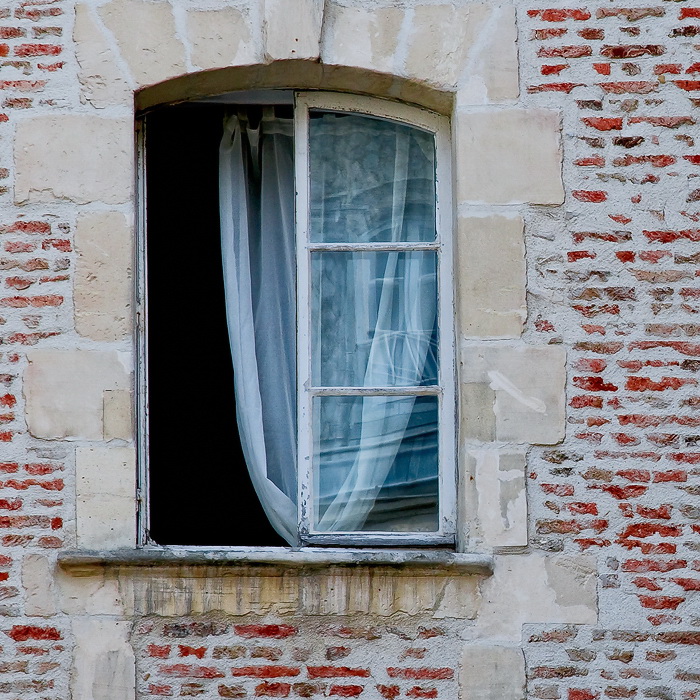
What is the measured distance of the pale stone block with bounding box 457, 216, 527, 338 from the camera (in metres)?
4.27

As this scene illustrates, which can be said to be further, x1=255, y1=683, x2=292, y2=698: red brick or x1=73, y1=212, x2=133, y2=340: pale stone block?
x1=73, y1=212, x2=133, y2=340: pale stone block

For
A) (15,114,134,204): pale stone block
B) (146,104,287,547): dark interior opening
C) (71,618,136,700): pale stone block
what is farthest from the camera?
(146,104,287,547): dark interior opening

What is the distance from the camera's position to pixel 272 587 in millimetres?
4121

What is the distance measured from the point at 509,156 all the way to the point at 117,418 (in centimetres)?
172

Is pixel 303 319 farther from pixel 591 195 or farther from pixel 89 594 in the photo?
pixel 89 594

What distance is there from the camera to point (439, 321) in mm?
4461

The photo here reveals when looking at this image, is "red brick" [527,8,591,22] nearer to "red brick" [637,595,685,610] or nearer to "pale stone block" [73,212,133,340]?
"pale stone block" [73,212,133,340]

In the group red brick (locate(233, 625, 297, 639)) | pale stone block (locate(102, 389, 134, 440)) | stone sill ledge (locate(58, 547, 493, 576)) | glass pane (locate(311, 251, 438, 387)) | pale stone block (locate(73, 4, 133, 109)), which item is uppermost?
pale stone block (locate(73, 4, 133, 109))

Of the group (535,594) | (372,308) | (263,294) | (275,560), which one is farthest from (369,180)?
(535,594)

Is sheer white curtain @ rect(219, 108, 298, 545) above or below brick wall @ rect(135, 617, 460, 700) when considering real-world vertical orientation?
above

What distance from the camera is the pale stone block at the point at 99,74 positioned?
4.33 metres

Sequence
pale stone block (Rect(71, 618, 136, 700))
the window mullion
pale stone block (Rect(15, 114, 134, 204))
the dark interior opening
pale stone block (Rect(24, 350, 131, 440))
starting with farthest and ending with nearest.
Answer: the dark interior opening, the window mullion, pale stone block (Rect(15, 114, 134, 204)), pale stone block (Rect(24, 350, 131, 440)), pale stone block (Rect(71, 618, 136, 700))

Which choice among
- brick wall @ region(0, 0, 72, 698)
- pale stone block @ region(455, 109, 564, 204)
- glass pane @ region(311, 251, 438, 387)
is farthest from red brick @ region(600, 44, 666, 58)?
brick wall @ region(0, 0, 72, 698)

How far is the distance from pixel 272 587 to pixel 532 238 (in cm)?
157
